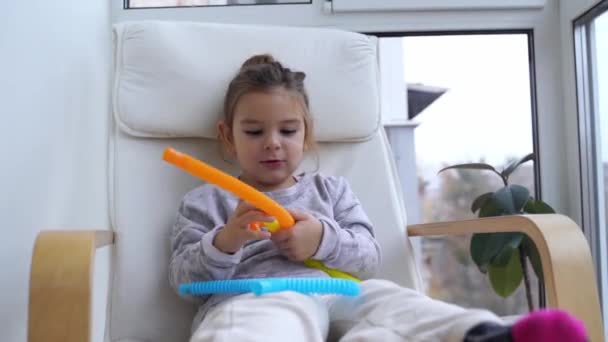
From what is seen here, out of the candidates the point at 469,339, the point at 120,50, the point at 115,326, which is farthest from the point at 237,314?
the point at 120,50

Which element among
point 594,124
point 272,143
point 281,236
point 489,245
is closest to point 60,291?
point 281,236

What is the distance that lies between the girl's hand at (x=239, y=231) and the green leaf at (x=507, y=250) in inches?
24.6

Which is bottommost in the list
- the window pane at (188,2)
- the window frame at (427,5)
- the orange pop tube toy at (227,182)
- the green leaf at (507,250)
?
the green leaf at (507,250)

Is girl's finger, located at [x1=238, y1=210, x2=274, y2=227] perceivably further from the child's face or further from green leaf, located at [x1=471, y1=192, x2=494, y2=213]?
green leaf, located at [x1=471, y1=192, x2=494, y2=213]

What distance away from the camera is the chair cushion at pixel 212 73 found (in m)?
1.28

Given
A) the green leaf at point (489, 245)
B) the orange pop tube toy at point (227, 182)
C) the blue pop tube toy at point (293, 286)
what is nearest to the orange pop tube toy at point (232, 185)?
the orange pop tube toy at point (227, 182)

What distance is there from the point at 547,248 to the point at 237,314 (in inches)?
17.2

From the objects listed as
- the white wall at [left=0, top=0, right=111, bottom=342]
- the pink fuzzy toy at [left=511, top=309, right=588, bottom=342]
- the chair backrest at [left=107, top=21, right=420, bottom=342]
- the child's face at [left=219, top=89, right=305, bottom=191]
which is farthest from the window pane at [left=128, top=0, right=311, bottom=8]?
the pink fuzzy toy at [left=511, top=309, right=588, bottom=342]

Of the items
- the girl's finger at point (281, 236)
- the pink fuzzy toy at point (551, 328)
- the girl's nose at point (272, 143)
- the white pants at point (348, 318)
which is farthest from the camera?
the girl's nose at point (272, 143)

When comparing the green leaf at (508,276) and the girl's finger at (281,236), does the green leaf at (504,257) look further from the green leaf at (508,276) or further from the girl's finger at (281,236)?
the girl's finger at (281,236)

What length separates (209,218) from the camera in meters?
1.16

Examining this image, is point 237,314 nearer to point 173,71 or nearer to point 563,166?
point 173,71

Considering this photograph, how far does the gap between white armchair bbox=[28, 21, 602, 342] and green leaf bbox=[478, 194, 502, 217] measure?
22 centimetres

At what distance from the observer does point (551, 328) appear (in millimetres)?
602
